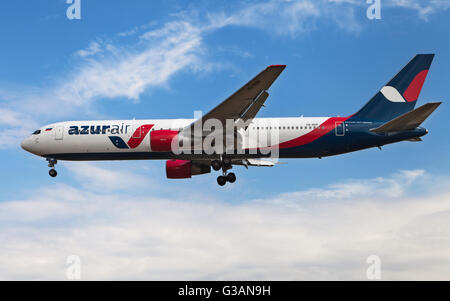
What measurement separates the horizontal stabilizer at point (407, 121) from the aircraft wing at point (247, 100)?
7693mm

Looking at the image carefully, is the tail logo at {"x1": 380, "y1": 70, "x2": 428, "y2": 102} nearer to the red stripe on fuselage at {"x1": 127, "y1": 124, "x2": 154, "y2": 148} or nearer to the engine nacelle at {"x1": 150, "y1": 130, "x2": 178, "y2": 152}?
the engine nacelle at {"x1": 150, "y1": 130, "x2": 178, "y2": 152}

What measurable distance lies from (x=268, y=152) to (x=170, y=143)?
5935 millimetres

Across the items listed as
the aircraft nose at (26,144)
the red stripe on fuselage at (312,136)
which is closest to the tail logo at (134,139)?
the aircraft nose at (26,144)

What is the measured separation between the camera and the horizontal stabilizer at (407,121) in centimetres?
2602

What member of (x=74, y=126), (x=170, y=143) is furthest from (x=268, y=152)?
(x=74, y=126)

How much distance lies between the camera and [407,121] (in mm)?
27469

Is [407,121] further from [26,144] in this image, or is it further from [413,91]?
[26,144]

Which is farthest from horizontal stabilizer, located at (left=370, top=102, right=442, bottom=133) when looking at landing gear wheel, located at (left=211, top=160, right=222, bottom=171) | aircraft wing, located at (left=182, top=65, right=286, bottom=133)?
landing gear wheel, located at (left=211, top=160, right=222, bottom=171)

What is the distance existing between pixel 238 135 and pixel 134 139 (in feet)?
21.5

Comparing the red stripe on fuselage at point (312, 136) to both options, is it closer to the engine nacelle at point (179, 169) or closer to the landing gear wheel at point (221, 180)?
the landing gear wheel at point (221, 180)

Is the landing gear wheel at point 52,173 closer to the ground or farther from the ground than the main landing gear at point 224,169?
farther from the ground

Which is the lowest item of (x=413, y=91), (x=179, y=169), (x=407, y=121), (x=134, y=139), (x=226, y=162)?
(x=226, y=162)

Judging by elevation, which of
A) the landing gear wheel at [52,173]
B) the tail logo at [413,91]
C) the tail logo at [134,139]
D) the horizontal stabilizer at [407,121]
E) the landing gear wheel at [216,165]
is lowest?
the landing gear wheel at [216,165]

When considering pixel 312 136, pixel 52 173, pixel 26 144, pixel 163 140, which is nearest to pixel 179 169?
pixel 163 140
